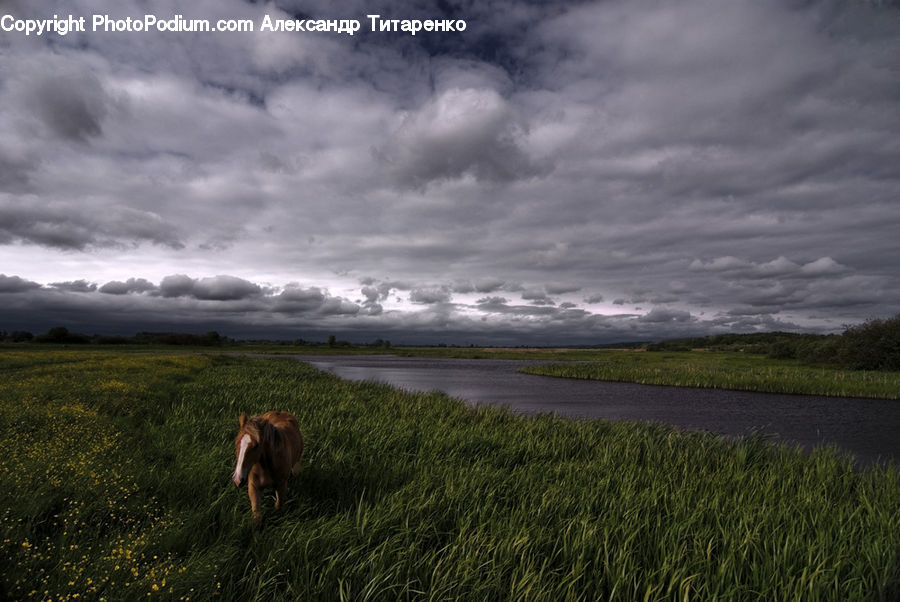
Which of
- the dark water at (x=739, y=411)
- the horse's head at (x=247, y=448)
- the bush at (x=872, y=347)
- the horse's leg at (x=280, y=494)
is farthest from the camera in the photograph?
the bush at (x=872, y=347)

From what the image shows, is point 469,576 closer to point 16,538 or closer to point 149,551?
point 149,551

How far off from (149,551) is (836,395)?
45.6 metres

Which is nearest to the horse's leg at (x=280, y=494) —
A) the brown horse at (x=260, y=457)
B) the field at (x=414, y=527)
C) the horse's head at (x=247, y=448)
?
the brown horse at (x=260, y=457)

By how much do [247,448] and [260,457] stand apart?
1.66ft

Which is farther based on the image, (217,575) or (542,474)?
(542,474)

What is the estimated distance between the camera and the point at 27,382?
18.1 metres

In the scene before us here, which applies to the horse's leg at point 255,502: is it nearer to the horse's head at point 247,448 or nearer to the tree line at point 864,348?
the horse's head at point 247,448

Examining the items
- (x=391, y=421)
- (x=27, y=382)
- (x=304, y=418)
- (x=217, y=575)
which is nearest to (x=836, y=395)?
(x=391, y=421)

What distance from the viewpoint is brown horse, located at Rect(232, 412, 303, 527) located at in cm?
Answer: 489

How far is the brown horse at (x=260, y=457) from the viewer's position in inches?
193

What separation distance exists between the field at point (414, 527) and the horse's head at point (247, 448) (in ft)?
2.68

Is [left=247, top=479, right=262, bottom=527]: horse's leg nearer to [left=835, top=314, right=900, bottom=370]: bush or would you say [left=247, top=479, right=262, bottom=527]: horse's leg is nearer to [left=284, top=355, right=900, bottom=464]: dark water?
[left=284, top=355, right=900, bottom=464]: dark water

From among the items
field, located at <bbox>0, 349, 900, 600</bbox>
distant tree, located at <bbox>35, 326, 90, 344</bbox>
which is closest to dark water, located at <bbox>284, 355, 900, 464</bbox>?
field, located at <bbox>0, 349, 900, 600</bbox>

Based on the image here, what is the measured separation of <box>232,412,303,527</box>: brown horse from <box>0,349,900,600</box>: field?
410mm
